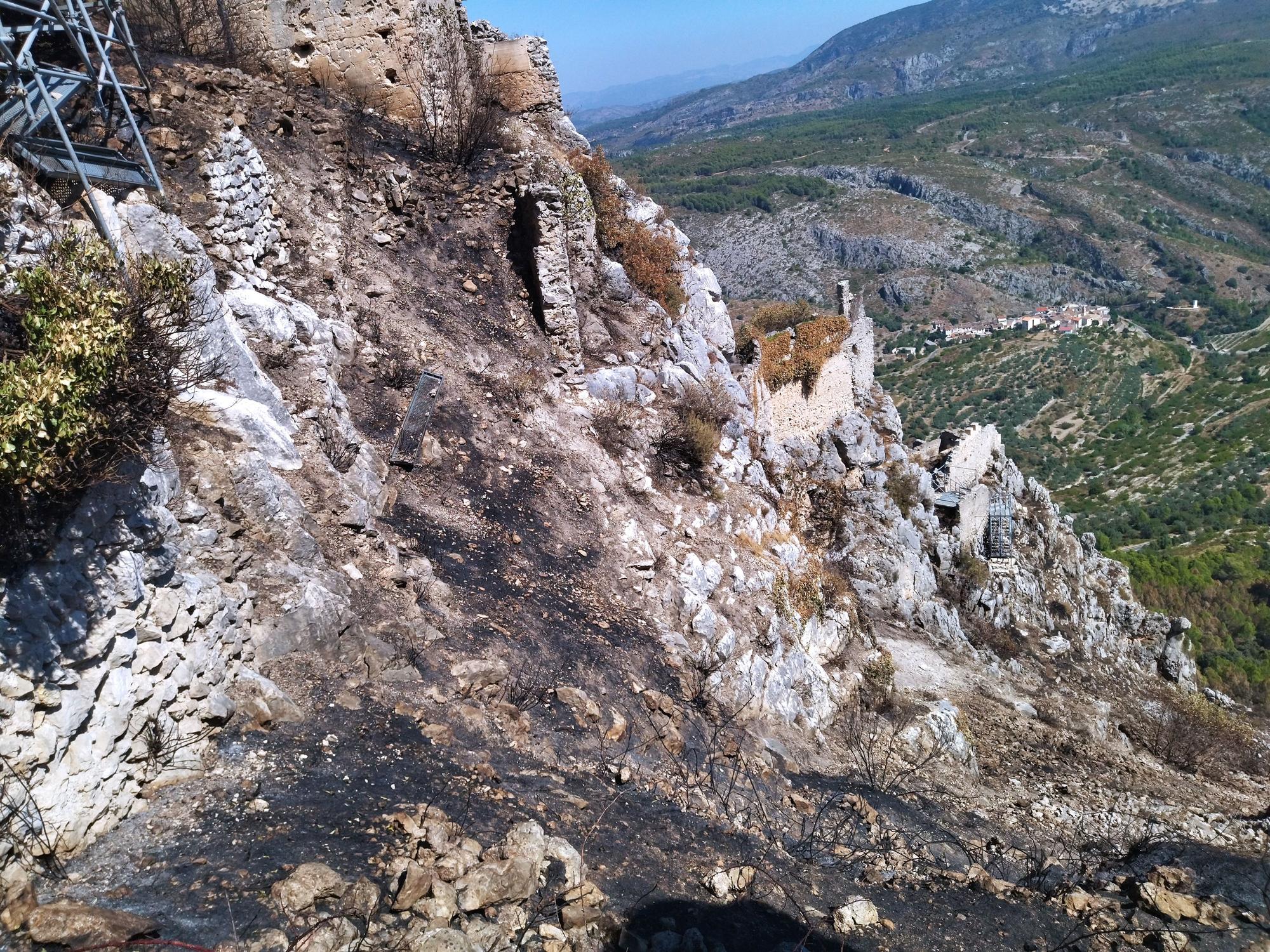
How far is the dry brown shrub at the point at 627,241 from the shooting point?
12.6 metres

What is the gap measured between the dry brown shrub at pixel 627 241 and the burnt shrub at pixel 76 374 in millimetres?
9109

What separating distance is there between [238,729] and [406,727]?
103 cm

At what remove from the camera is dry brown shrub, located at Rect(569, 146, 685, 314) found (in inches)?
497

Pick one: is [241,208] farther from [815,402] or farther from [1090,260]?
[1090,260]

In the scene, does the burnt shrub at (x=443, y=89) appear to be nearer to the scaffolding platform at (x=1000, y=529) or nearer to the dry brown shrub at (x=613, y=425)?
the dry brown shrub at (x=613, y=425)

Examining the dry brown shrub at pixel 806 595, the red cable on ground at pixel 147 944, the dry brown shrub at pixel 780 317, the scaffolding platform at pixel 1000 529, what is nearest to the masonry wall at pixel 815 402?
the dry brown shrub at pixel 780 317

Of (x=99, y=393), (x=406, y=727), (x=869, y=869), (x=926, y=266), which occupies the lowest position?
(x=926, y=266)

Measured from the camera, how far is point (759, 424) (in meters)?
14.4

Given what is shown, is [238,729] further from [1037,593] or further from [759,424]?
[1037,593]

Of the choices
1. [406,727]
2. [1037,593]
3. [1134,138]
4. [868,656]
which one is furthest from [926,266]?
[406,727]

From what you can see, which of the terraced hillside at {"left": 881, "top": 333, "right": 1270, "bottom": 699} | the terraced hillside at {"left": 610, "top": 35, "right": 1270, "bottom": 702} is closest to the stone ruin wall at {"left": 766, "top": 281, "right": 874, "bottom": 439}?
the terraced hillside at {"left": 610, "top": 35, "right": 1270, "bottom": 702}

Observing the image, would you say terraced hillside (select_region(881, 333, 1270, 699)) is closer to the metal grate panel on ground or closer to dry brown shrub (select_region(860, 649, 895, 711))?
dry brown shrub (select_region(860, 649, 895, 711))

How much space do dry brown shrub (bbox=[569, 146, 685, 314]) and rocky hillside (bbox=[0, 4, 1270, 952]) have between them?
0.08 m

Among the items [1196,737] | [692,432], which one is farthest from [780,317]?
[1196,737]
